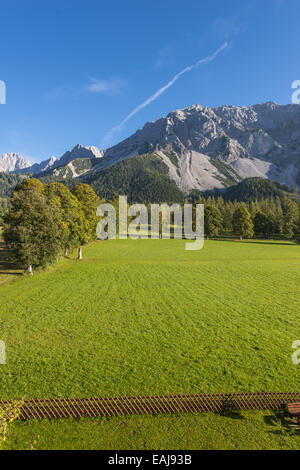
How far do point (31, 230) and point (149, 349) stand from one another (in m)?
30.2

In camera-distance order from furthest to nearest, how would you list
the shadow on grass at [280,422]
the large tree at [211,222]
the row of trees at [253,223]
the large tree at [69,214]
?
the large tree at [211,222]
the row of trees at [253,223]
the large tree at [69,214]
the shadow on grass at [280,422]

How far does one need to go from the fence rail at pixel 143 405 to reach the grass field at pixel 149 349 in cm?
40

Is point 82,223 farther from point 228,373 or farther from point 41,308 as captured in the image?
point 228,373

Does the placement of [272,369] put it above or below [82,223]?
below

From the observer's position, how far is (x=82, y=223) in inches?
2057

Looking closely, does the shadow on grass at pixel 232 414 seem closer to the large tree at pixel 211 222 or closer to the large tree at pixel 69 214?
the large tree at pixel 69 214

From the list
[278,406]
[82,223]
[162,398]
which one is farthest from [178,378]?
[82,223]

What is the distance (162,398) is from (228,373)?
598cm

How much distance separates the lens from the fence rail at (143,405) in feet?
38.9

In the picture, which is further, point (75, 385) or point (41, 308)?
point (41, 308)

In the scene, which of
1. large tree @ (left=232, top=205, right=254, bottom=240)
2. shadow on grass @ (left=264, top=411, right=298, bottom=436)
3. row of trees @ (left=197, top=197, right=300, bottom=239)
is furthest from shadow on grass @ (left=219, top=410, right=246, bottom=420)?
large tree @ (left=232, top=205, right=254, bottom=240)

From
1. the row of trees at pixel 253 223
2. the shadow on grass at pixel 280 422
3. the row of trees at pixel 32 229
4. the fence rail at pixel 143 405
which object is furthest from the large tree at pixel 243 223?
the shadow on grass at pixel 280 422
